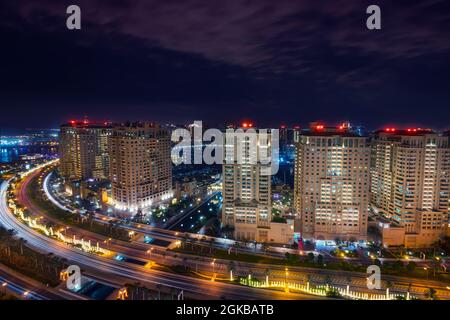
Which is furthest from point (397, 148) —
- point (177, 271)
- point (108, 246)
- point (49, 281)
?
point (49, 281)

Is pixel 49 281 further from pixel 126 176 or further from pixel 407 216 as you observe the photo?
pixel 407 216

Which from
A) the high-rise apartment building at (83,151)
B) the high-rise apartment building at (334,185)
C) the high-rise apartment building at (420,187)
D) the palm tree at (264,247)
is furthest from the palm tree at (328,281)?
the high-rise apartment building at (83,151)

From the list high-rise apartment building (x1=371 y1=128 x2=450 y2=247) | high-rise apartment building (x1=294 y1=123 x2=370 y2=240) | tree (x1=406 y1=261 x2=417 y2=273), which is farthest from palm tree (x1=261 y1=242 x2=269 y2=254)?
high-rise apartment building (x1=371 y1=128 x2=450 y2=247)

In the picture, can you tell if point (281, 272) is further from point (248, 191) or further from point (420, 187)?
point (420, 187)

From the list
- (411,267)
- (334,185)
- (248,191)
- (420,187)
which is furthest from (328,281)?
(420,187)

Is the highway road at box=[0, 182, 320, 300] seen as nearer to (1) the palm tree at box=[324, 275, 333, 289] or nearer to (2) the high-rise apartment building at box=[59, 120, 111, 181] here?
(1) the palm tree at box=[324, 275, 333, 289]
